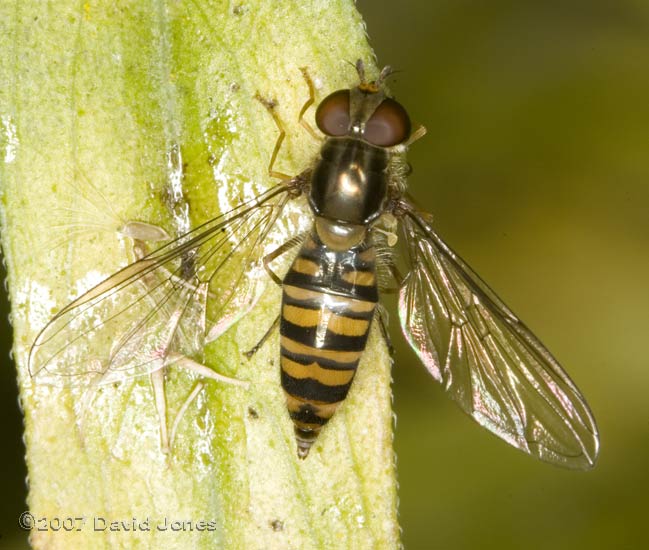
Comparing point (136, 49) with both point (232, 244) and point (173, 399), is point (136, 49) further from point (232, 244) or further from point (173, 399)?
point (173, 399)

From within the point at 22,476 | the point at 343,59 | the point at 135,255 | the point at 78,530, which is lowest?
the point at 78,530

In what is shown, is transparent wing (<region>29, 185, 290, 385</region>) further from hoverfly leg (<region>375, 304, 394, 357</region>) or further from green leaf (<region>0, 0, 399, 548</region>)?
hoverfly leg (<region>375, 304, 394, 357</region>)

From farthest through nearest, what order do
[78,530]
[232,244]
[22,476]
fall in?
[22,476]
[232,244]
[78,530]

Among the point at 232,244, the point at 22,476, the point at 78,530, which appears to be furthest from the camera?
the point at 22,476

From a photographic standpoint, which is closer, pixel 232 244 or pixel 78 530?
pixel 78 530

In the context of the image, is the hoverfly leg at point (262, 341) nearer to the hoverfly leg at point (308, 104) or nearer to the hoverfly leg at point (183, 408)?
the hoverfly leg at point (183, 408)

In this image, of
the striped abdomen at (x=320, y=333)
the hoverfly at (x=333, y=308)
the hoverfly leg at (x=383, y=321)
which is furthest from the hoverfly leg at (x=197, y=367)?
the hoverfly leg at (x=383, y=321)

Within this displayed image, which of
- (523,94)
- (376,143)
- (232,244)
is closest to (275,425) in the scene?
(232,244)
